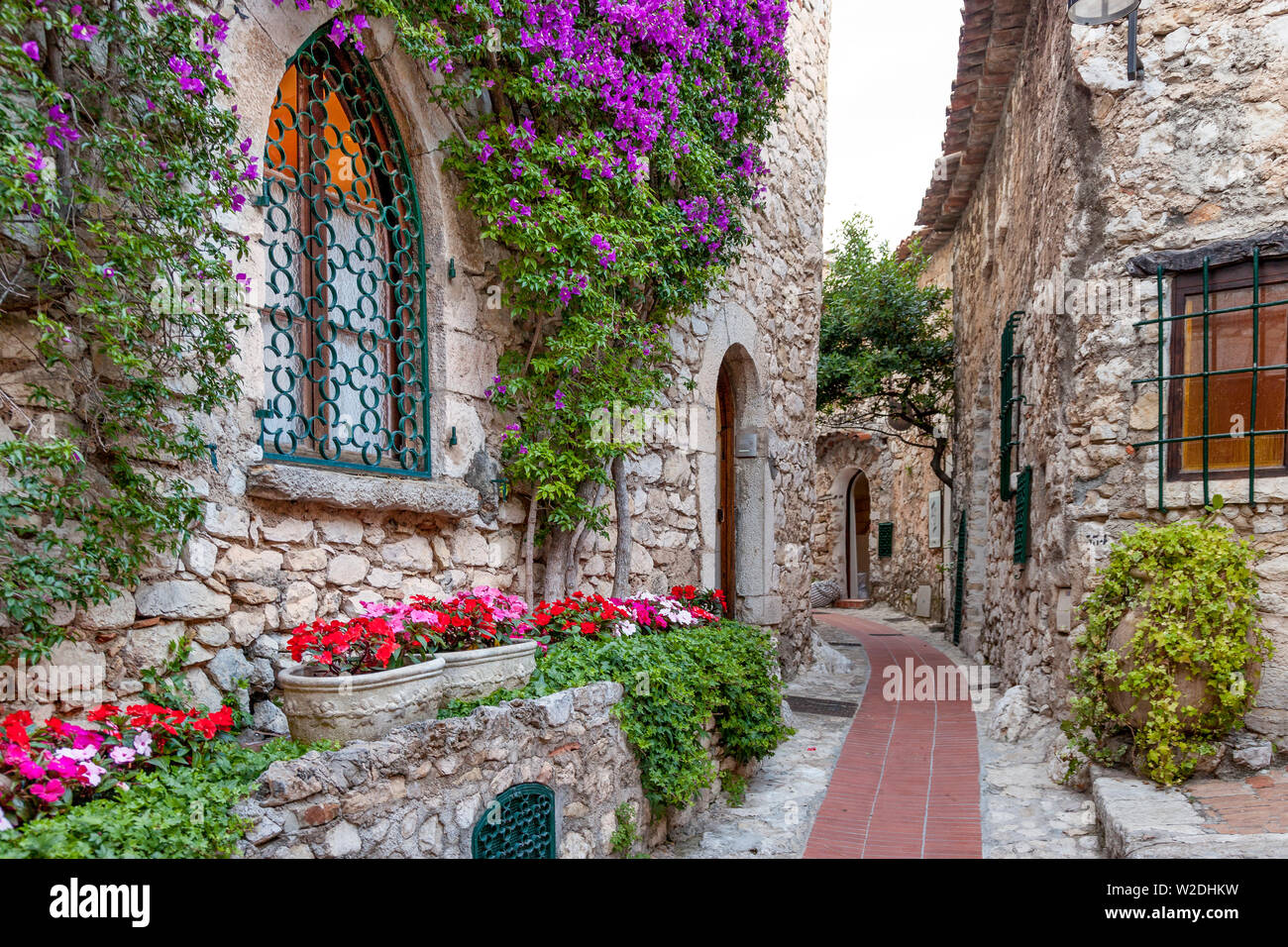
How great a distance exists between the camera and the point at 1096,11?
4191mm

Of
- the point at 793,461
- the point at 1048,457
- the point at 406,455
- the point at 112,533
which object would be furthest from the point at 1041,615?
the point at 112,533

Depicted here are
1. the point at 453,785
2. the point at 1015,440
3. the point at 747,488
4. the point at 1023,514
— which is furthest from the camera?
the point at 747,488

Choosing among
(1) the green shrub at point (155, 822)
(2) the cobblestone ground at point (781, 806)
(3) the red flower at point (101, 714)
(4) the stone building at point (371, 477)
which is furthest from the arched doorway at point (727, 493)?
(3) the red flower at point (101, 714)

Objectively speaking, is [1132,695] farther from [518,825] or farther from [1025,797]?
[518,825]

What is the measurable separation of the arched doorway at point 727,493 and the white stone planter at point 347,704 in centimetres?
416

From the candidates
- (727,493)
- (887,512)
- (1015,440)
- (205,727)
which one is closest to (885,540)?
(887,512)

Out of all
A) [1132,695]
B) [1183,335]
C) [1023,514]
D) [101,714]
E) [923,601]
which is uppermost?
[1183,335]

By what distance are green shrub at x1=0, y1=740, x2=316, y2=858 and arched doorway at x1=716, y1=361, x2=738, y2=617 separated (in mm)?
4618

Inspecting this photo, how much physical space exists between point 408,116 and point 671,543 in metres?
3.00

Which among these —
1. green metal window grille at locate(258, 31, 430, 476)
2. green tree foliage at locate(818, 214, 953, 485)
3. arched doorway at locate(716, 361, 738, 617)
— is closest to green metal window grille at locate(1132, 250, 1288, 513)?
arched doorway at locate(716, 361, 738, 617)

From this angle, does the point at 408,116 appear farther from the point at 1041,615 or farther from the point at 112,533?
the point at 1041,615

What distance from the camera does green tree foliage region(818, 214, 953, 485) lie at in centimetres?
1056

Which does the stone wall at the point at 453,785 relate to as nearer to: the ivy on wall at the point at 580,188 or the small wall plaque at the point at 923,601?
the ivy on wall at the point at 580,188

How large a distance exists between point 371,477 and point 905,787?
309cm
